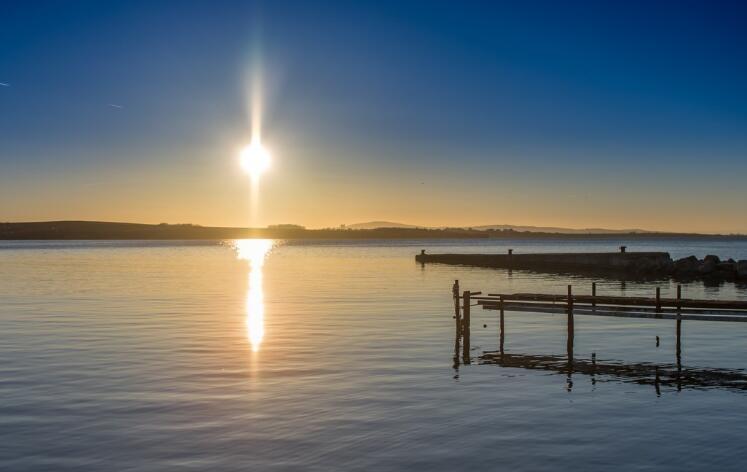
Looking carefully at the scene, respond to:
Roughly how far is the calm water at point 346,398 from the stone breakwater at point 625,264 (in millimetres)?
42933

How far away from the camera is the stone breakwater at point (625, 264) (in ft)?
264

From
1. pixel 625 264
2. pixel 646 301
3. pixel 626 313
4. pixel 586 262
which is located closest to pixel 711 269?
pixel 625 264

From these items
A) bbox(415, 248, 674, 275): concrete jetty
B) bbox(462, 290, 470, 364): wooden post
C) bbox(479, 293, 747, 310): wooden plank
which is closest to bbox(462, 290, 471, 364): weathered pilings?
bbox(462, 290, 470, 364): wooden post

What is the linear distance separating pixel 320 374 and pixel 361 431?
7.49m

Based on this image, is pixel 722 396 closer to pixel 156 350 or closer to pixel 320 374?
pixel 320 374

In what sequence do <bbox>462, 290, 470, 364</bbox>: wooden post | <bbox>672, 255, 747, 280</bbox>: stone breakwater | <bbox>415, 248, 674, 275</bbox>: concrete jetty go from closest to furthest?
<bbox>462, 290, 470, 364</bbox>: wooden post
<bbox>672, 255, 747, 280</bbox>: stone breakwater
<bbox>415, 248, 674, 275</bbox>: concrete jetty

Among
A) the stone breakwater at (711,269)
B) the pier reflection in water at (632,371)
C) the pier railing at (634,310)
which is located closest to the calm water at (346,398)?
the pier reflection in water at (632,371)

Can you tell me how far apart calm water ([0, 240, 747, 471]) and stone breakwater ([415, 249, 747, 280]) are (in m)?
42.9

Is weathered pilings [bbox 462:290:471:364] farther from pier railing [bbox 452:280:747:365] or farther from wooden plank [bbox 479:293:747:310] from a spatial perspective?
wooden plank [bbox 479:293:747:310]

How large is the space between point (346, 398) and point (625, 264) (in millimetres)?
76345

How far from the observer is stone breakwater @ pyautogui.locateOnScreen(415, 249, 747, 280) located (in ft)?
264

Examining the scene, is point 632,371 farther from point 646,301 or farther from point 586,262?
point 586,262

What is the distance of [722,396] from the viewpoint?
75.5 ft

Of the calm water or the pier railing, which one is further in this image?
the pier railing
